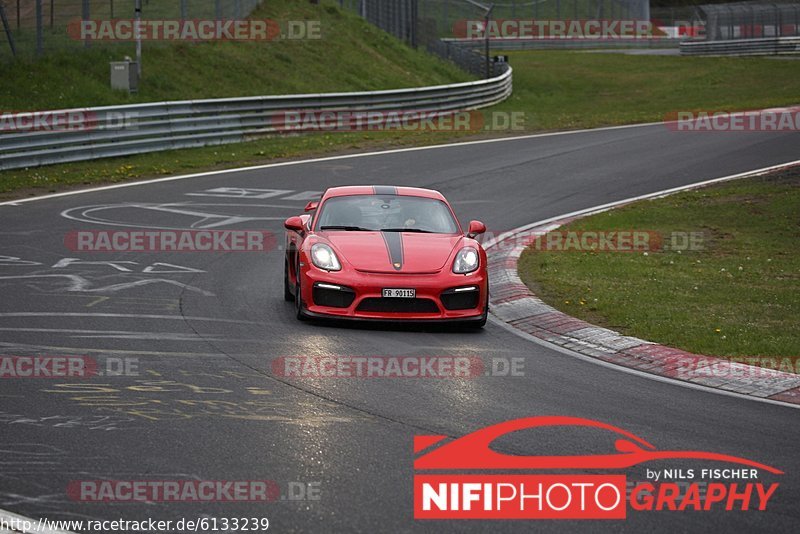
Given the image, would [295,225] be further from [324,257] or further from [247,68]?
[247,68]

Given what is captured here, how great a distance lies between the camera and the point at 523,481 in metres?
6.25

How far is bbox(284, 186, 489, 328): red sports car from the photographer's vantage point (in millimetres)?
10562

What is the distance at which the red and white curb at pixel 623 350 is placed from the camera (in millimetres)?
8781

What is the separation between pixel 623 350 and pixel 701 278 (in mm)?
3989

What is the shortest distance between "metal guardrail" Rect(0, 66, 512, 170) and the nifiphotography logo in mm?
16308

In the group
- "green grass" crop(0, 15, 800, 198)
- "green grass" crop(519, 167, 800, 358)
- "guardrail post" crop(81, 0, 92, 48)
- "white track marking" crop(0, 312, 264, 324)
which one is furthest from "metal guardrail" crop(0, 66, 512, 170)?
"white track marking" crop(0, 312, 264, 324)

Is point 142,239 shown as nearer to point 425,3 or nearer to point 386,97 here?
point 386,97

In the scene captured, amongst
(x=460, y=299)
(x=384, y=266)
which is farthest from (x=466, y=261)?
(x=384, y=266)

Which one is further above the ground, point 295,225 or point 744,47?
point 744,47

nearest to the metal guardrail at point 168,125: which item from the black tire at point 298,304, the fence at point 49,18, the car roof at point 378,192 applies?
the fence at point 49,18

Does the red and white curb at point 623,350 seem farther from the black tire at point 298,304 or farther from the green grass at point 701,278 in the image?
the black tire at point 298,304

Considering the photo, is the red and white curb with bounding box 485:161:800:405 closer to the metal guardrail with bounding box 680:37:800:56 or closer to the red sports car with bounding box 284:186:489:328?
the red sports car with bounding box 284:186:489:328

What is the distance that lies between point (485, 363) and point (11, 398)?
12.3 feet

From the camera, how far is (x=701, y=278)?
1351cm
